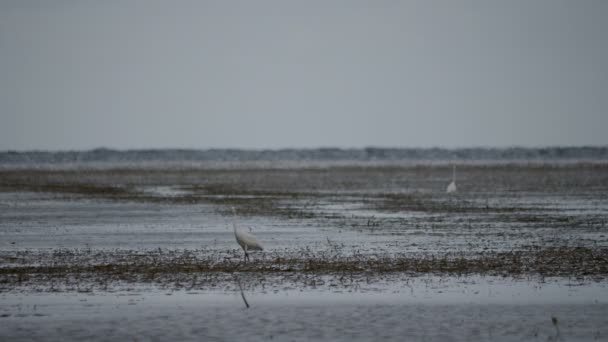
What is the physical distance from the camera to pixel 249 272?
680 inches

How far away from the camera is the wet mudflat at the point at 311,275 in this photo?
1266cm

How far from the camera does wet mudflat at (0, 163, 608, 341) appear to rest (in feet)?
41.5

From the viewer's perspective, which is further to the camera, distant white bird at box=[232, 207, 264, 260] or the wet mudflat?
distant white bird at box=[232, 207, 264, 260]

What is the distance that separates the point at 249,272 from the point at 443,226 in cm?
1067

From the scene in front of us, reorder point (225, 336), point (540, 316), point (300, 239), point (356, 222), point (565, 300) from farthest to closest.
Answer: point (356, 222), point (300, 239), point (565, 300), point (540, 316), point (225, 336)

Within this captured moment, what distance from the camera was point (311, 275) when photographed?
16.8 meters

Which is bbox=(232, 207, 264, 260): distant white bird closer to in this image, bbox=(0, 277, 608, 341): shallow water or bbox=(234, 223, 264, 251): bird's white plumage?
→ bbox=(234, 223, 264, 251): bird's white plumage

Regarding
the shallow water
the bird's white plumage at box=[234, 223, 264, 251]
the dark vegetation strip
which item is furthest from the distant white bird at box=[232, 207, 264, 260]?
the shallow water

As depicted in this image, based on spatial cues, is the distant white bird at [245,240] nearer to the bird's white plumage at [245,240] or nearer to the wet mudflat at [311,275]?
the bird's white plumage at [245,240]

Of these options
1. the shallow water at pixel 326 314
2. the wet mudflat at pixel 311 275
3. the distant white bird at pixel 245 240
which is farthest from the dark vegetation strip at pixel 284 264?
the shallow water at pixel 326 314

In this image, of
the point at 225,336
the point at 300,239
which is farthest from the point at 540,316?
the point at 300,239

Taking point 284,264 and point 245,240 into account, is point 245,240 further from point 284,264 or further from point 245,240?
point 284,264

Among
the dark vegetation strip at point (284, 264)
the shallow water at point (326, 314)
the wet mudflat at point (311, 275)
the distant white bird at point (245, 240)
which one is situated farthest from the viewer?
the distant white bird at point (245, 240)

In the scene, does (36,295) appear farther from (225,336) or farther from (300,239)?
(300,239)
